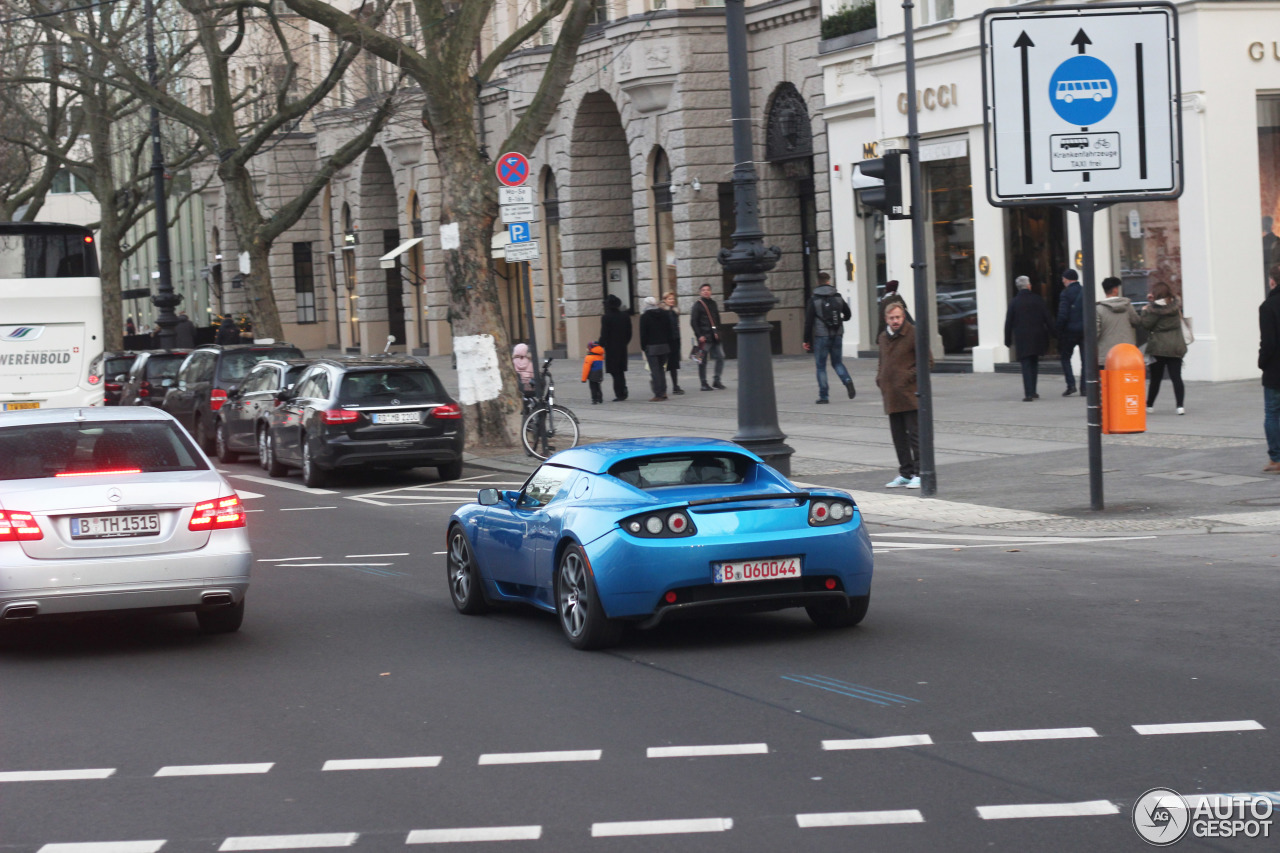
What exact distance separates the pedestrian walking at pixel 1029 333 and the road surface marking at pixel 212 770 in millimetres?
17981

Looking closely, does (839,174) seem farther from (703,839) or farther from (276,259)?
(276,259)

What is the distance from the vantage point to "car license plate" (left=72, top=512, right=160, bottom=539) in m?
9.23

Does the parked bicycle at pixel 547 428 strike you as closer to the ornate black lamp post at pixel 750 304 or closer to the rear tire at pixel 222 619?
the ornate black lamp post at pixel 750 304

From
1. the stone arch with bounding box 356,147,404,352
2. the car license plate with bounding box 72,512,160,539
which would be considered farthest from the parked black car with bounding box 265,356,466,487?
the stone arch with bounding box 356,147,404,352

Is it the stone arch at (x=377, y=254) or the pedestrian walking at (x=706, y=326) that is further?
the stone arch at (x=377, y=254)

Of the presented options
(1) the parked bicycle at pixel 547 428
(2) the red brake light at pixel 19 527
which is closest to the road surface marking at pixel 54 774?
(2) the red brake light at pixel 19 527

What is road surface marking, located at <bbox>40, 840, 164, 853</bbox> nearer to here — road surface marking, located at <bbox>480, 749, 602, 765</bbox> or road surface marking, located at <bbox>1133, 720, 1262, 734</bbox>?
road surface marking, located at <bbox>480, 749, 602, 765</bbox>

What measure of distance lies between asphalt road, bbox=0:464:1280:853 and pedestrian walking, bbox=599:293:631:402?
18043 mm

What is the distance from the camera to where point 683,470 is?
9453 mm

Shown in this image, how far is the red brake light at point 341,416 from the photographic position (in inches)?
760

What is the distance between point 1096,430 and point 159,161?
29.6 m

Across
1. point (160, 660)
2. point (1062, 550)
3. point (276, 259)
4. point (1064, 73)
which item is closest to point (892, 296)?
point (1064, 73)

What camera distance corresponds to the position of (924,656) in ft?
27.9

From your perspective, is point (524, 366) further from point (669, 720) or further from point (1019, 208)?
point (669, 720)
